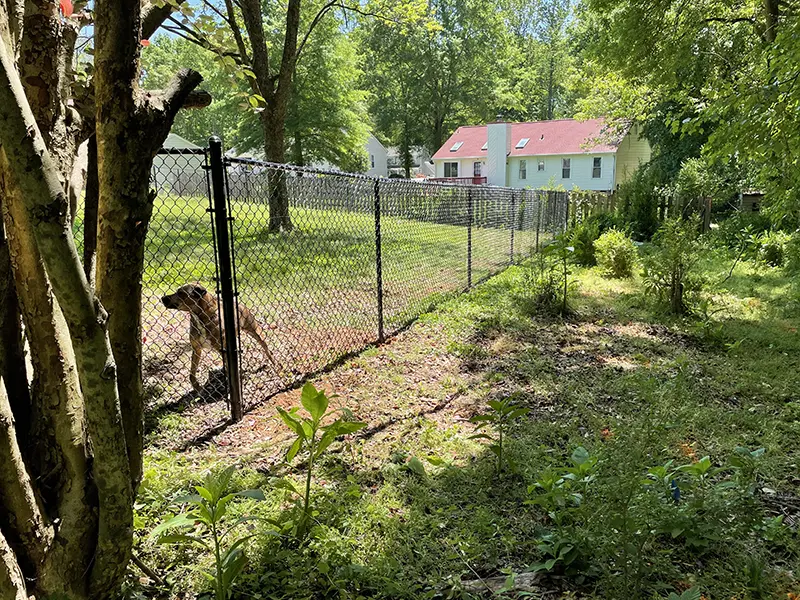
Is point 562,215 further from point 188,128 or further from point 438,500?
point 188,128

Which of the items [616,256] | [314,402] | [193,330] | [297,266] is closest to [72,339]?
[314,402]

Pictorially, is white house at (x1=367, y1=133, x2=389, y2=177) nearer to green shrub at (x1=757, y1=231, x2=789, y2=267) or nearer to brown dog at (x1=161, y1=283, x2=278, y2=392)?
green shrub at (x1=757, y1=231, x2=789, y2=267)

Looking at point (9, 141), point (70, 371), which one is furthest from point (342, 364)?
point (9, 141)

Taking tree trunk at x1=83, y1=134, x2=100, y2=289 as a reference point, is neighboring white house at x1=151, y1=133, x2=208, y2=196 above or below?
above

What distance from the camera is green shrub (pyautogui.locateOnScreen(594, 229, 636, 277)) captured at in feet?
28.2

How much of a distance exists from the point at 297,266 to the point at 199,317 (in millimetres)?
4087

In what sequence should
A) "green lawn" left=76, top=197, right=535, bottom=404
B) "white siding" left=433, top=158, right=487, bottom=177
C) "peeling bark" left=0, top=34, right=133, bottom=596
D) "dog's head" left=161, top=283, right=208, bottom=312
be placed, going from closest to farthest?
"peeling bark" left=0, top=34, right=133, bottom=596, "dog's head" left=161, top=283, right=208, bottom=312, "green lawn" left=76, top=197, right=535, bottom=404, "white siding" left=433, top=158, right=487, bottom=177

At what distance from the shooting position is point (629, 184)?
→ 14094mm

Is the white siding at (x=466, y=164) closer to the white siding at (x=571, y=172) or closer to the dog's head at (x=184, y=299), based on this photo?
the white siding at (x=571, y=172)

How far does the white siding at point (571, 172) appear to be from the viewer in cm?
3030

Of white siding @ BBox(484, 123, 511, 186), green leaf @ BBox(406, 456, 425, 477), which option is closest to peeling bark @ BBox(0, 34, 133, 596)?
green leaf @ BBox(406, 456, 425, 477)

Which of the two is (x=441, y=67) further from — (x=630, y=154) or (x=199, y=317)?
(x=199, y=317)

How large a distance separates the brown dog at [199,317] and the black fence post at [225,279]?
0.13 meters

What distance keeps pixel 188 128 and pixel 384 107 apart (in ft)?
61.1
